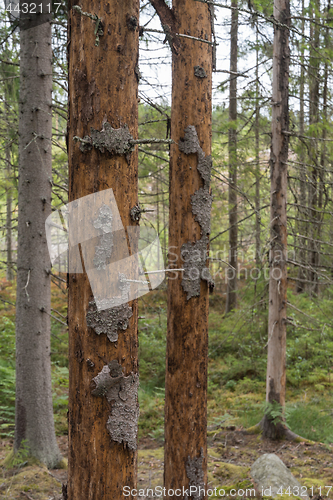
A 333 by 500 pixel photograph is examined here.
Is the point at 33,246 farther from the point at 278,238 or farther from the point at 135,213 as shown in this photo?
the point at 278,238

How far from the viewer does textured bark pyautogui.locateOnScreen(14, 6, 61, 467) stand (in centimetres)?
485

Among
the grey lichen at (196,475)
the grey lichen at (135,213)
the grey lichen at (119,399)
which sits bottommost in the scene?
the grey lichen at (196,475)

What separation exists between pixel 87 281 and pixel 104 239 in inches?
10.1

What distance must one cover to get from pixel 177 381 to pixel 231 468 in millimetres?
2249

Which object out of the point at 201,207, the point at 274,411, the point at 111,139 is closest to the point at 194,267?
the point at 201,207

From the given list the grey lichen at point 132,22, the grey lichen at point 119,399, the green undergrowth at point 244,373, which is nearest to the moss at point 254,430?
the green undergrowth at point 244,373

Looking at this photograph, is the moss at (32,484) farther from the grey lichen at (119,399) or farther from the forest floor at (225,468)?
the grey lichen at (119,399)

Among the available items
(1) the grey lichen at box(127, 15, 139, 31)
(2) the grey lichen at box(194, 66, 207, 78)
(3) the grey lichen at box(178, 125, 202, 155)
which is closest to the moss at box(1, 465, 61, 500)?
(3) the grey lichen at box(178, 125, 202, 155)

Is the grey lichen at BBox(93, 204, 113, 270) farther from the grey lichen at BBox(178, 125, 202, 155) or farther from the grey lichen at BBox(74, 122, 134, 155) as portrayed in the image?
the grey lichen at BBox(178, 125, 202, 155)

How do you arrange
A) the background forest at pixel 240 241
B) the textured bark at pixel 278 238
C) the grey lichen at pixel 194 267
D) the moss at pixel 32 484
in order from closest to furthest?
the grey lichen at pixel 194 267 < the moss at pixel 32 484 < the background forest at pixel 240 241 < the textured bark at pixel 278 238

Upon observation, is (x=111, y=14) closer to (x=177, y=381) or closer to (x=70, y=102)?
(x=70, y=102)

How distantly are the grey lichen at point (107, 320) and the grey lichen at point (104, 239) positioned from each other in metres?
0.24

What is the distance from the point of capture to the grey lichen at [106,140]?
6.63 feet

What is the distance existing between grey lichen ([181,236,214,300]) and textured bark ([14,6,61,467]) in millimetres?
2121
